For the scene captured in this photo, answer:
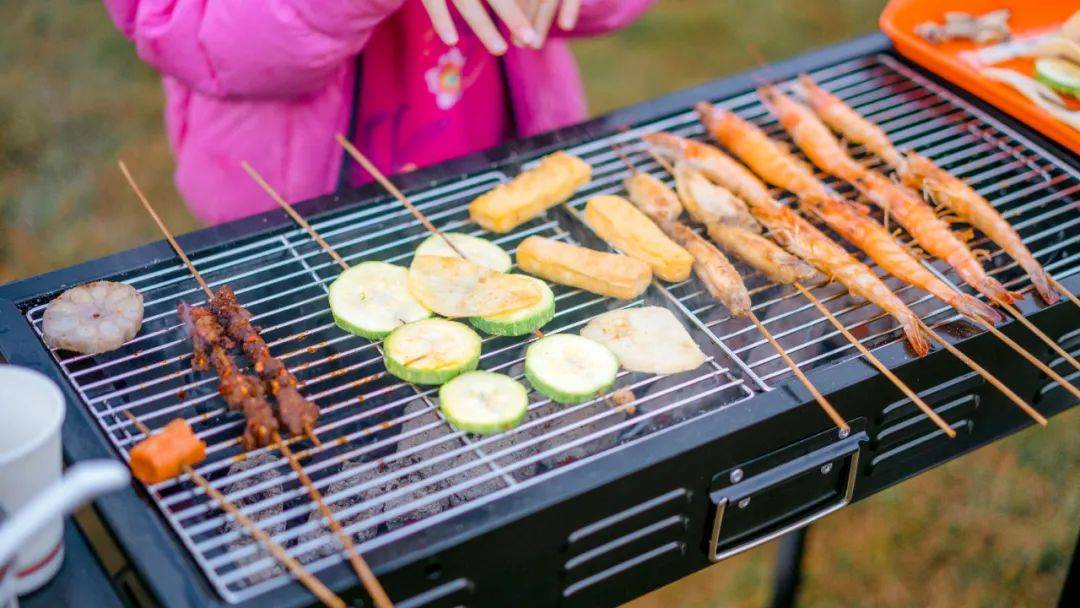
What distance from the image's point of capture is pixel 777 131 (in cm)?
363

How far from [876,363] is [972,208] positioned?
0.84 metres

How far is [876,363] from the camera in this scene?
99.7 inches

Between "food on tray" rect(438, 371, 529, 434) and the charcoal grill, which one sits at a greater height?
"food on tray" rect(438, 371, 529, 434)

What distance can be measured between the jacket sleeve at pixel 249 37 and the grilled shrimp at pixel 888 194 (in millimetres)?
1390

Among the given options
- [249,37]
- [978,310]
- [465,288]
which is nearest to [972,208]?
[978,310]

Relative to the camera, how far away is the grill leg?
12.4 ft

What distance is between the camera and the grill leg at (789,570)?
377 cm

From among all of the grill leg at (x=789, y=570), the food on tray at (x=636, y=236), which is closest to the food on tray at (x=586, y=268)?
the food on tray at (x=636, y=236)

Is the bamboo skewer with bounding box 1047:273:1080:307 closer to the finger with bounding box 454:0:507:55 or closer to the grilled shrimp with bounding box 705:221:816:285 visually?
the grilled shrimp with bounding box 705:221:816:285

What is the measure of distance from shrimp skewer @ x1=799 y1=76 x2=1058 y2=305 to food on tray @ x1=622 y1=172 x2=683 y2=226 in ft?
2.38

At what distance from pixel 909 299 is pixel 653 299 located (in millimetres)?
723

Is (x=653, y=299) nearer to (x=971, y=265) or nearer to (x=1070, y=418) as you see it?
(x=971, y=265)

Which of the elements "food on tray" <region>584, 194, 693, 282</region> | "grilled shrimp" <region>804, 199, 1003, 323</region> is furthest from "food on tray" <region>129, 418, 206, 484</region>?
"grilled shrimp" <region>804, 199, 1003, 323</region>

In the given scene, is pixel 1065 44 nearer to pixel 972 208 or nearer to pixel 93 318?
pixel 972 208
